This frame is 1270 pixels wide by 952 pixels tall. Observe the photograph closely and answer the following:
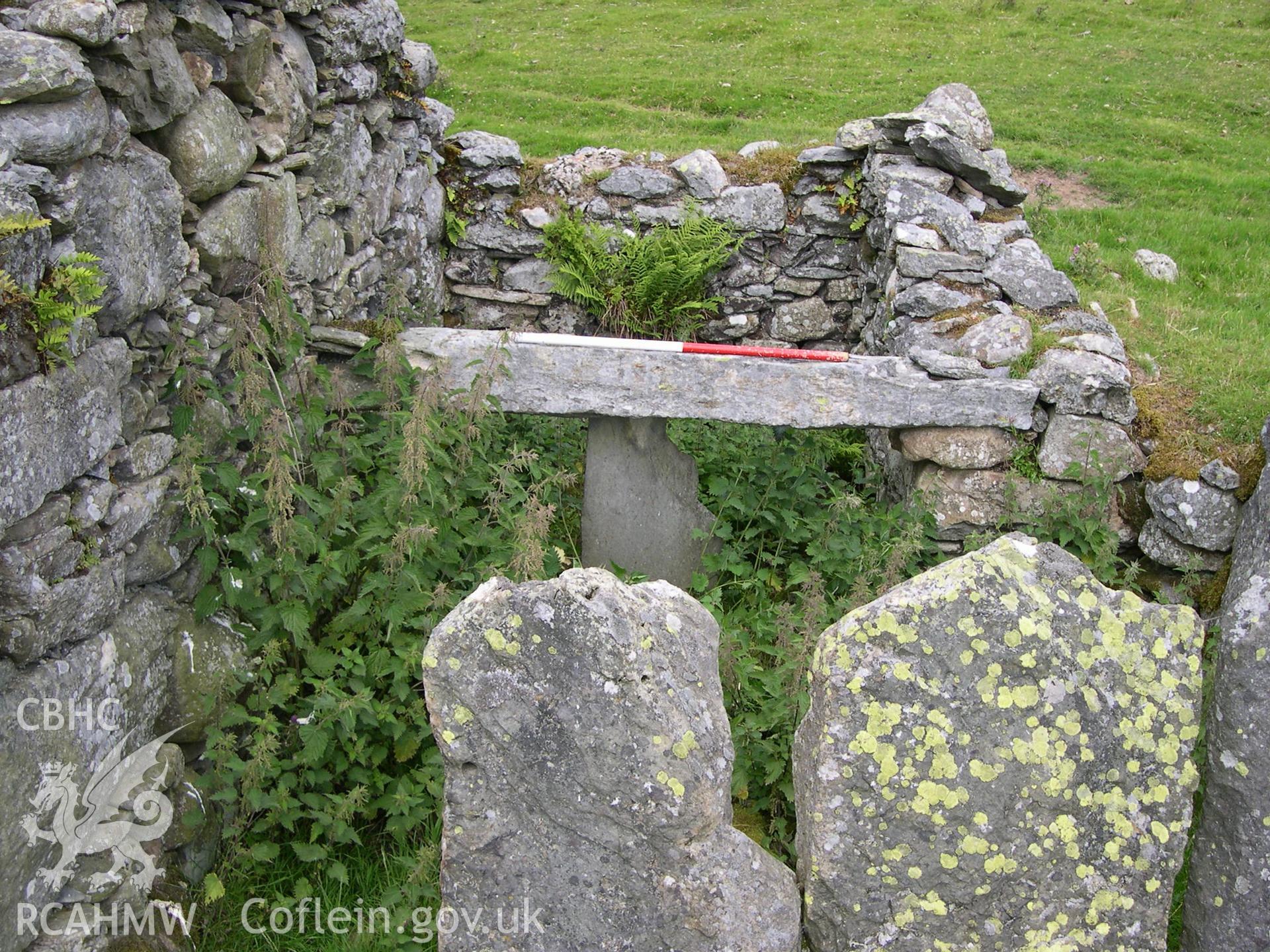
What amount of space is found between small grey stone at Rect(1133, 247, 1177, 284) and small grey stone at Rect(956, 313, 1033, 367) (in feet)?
9.52

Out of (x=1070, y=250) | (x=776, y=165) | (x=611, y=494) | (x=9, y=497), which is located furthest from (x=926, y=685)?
(x=1070, y=250)

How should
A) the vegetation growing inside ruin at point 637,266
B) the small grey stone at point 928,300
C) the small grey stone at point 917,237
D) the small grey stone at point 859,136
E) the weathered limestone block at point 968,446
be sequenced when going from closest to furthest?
the weathered limestone block at point 968,446 → the small grey stone at point 928,300 → the small grey stone at point 917,237 → the vegetation growing inside ruin at point 637,266 → the small grey stone at point 859,136

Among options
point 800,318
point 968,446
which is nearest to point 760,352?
point 968,446

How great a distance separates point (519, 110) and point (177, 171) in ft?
26.9

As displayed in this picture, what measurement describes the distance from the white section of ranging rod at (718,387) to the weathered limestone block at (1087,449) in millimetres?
210

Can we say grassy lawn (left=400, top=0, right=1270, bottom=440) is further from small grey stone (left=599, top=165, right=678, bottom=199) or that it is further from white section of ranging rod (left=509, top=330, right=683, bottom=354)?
white section of ranging rod (left=509, top=330, right=683, bottom=354)

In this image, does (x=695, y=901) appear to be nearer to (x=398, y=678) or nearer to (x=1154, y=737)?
(x=1154, y=737)

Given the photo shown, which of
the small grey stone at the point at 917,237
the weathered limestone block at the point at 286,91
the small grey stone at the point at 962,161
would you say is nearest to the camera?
the weathered limestone block at the point at 286,91

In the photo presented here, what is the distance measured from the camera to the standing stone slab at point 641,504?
6.46 metres

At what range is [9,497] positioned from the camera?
3.24m

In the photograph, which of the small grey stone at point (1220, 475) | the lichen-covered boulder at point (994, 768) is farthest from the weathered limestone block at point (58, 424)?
the small grey stone at point (1220, 475)

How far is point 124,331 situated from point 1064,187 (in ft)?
32.1

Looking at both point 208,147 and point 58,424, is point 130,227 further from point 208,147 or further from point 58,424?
point 58,424

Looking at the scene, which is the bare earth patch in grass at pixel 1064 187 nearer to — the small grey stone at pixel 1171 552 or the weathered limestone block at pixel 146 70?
the small grey stone at pixel 1171 552
